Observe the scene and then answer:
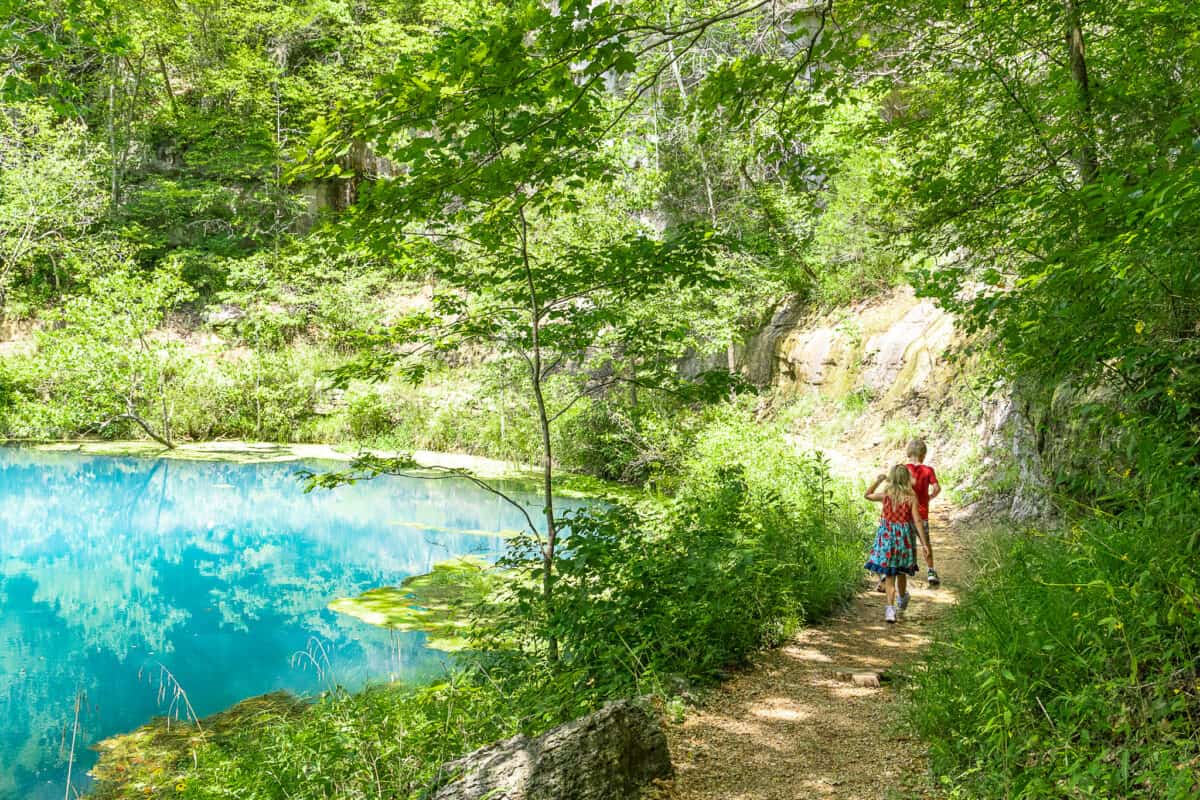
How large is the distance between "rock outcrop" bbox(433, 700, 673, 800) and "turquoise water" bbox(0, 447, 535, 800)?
382 centimetres

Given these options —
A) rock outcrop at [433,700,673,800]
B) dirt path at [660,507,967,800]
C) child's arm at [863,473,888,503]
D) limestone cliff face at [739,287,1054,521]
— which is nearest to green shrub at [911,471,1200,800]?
dirt path at [660,507,967,800]

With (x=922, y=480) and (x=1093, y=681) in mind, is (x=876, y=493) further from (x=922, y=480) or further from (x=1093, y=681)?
(x=1093, y=681)

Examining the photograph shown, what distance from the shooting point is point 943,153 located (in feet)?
20.3

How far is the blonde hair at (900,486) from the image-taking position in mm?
5785

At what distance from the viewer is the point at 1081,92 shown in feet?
16.8

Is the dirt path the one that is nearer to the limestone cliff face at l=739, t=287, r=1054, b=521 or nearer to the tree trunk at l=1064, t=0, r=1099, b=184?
the limestone cliff face at l=739, t=287, r=1054, b=521

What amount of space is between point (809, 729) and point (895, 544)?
2.27 metres

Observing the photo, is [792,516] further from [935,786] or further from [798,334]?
[798,334]

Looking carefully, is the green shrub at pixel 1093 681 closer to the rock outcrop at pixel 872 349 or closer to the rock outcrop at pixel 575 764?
the rock outcrop at pixel 575 764

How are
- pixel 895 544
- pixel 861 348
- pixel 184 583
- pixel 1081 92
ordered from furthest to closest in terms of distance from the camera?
pixel 861 348 < pixel 184 583 < pixel 895 544 < pixel 1081 92

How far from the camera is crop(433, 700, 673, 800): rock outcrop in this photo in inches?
114

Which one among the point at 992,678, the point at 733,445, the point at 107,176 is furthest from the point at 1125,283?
the point at 107,176

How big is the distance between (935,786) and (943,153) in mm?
5029

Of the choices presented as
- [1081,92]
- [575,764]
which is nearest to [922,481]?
[1081,92]
